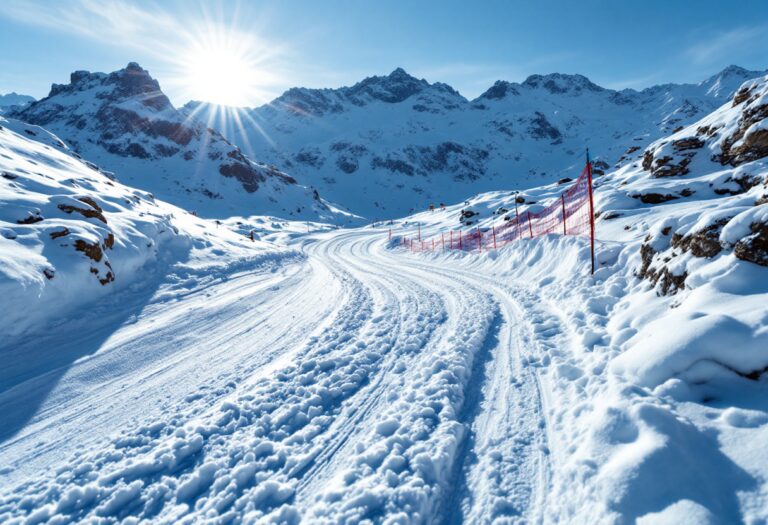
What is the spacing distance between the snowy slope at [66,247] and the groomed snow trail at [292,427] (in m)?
1.66

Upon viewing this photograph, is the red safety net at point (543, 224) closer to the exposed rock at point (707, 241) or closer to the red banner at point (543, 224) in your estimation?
the red banner at point (543, 224)

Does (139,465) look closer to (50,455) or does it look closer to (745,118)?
(50,455)

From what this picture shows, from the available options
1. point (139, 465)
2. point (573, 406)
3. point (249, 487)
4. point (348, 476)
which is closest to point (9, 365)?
point (139, 465)

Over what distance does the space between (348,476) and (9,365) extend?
6.11 m

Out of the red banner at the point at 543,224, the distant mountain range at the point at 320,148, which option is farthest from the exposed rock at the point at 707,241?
the distant mountain range at the point at 320,148

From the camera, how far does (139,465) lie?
3514 mm

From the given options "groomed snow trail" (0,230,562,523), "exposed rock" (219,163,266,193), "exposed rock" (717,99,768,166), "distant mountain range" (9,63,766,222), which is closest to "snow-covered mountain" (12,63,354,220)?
"exposed rock" (219,163,266,193)

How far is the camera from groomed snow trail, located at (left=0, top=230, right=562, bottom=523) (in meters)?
3.10

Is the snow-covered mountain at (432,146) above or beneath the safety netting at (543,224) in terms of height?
above

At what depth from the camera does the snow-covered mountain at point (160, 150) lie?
74188mm

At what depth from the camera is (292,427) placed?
4102 millimetres

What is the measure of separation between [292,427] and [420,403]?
1.60m

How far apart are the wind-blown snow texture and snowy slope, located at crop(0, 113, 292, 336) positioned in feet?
0.63

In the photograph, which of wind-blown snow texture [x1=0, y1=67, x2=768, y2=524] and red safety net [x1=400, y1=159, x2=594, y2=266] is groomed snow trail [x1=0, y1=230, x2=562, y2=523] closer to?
wind-blown snow texture [x1=0, y1=67, x2=768, y2=524]
